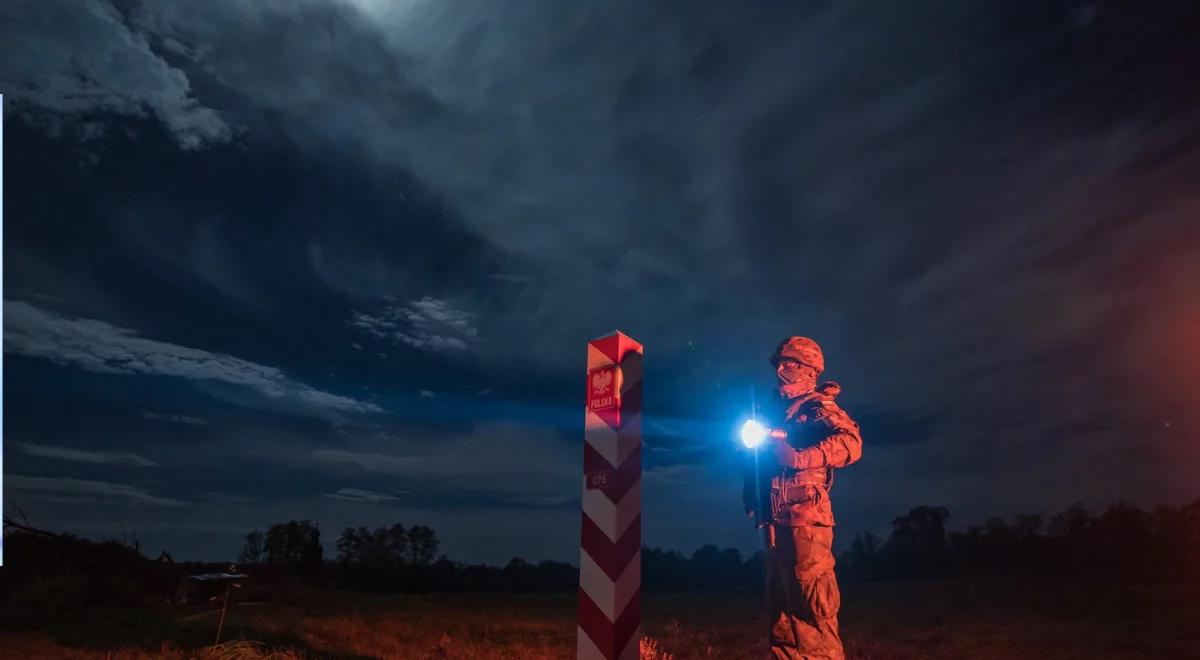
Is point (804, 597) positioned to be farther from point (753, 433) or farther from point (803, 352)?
point (803, 352)

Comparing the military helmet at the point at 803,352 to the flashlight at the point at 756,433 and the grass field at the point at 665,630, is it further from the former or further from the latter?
the grass field at the point at 665,630

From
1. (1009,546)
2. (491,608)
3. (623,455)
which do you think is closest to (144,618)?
(491,608)

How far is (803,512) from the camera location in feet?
22.2

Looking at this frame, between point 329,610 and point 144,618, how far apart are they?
444cm

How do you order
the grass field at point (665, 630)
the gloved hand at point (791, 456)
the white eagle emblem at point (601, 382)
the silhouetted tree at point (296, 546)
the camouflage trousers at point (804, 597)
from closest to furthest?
the white eagle emblem at point (601, 382) → the camouflage trousers at point (804, 597) → the gloved hand at point (791, 456) → the grass field at point (665, 630) → the silhouetted tree at point (296, 546)

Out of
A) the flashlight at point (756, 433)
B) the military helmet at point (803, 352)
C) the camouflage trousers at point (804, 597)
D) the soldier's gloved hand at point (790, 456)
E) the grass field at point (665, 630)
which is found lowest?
the grass field at point (665, 630)

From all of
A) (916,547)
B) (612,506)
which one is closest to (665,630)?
(612,506)

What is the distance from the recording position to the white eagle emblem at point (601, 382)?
A: 5.19 m

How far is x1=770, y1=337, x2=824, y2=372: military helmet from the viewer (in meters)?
7.30

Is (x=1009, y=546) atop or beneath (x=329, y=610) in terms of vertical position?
atop

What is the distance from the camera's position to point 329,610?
17641mm

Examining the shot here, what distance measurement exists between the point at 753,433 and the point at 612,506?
243 cm

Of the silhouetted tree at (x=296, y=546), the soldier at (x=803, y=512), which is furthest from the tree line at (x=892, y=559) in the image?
the soldier at (x=803, y=512)

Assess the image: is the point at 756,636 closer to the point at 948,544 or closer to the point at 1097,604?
the point at 1097,604
